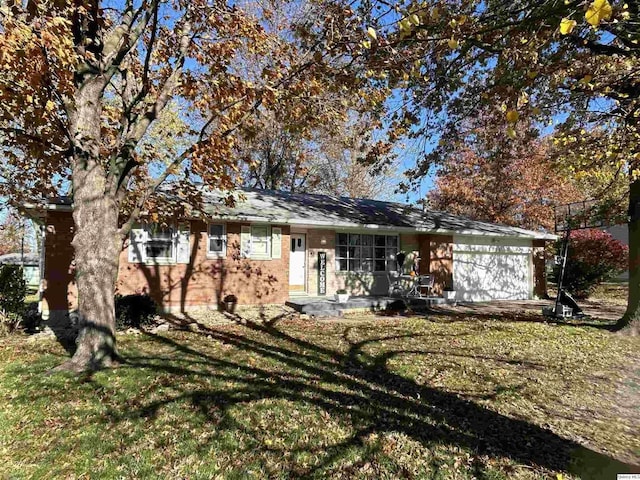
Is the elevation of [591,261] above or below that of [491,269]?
above

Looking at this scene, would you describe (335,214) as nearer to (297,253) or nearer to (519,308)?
(297,253)

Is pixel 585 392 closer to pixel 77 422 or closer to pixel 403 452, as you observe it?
pixel 403 452

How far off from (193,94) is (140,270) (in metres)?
6.05

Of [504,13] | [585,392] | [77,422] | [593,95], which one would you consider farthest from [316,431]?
[593,95]

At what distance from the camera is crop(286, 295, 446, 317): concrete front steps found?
1199 cm

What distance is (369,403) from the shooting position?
484cm

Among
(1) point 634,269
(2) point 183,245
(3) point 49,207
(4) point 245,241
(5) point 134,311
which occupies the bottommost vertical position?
(5) point 134,311

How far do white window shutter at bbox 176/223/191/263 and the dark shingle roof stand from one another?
935mm

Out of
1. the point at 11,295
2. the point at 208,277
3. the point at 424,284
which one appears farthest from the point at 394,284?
the point at 11,295

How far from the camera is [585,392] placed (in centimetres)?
560

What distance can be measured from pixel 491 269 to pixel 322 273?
25.5 feet

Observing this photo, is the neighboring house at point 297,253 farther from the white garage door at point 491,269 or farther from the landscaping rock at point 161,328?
the landscaping rock at point 161,328

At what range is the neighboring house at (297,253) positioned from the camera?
11.6 metres

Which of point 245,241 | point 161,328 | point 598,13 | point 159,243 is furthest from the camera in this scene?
point 245,241
